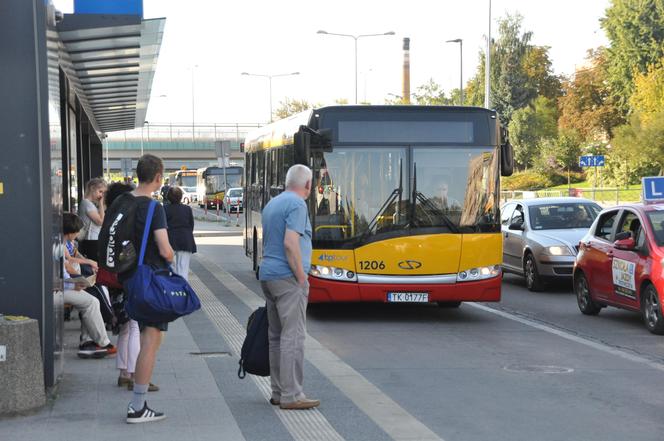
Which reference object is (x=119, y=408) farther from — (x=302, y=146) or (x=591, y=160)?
(x=591, y=160)

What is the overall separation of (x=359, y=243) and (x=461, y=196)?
1389 mm

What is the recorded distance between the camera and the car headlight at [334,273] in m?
13.7

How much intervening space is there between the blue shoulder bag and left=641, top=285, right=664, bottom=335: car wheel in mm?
7002

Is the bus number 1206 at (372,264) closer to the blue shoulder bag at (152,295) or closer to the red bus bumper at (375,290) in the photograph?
the red bus bumper at (375,290)

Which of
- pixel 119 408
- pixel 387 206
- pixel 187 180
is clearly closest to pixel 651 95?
pixel 187 180

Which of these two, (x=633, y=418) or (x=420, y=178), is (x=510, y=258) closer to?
(x=420, y=178)

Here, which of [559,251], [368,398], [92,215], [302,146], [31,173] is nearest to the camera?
[31,173]

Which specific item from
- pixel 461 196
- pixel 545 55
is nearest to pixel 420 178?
pixel 461 196

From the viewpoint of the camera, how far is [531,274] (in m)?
19.1

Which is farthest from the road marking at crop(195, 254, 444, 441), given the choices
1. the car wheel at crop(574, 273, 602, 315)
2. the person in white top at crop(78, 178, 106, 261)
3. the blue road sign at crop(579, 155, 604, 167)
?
the blue road sign at crop(579, 155, 604, 167)

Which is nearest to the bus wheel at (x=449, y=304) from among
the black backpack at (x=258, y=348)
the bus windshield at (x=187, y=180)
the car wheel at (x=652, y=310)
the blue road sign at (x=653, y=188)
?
the car wheel at (x=652, y=310)

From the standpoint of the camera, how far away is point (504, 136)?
47.9 ft

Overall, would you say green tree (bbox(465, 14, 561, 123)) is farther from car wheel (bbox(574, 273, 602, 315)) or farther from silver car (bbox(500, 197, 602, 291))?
car wheel (bbox(574, 273, 602, 315))

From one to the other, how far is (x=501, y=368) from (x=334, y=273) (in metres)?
3.89
